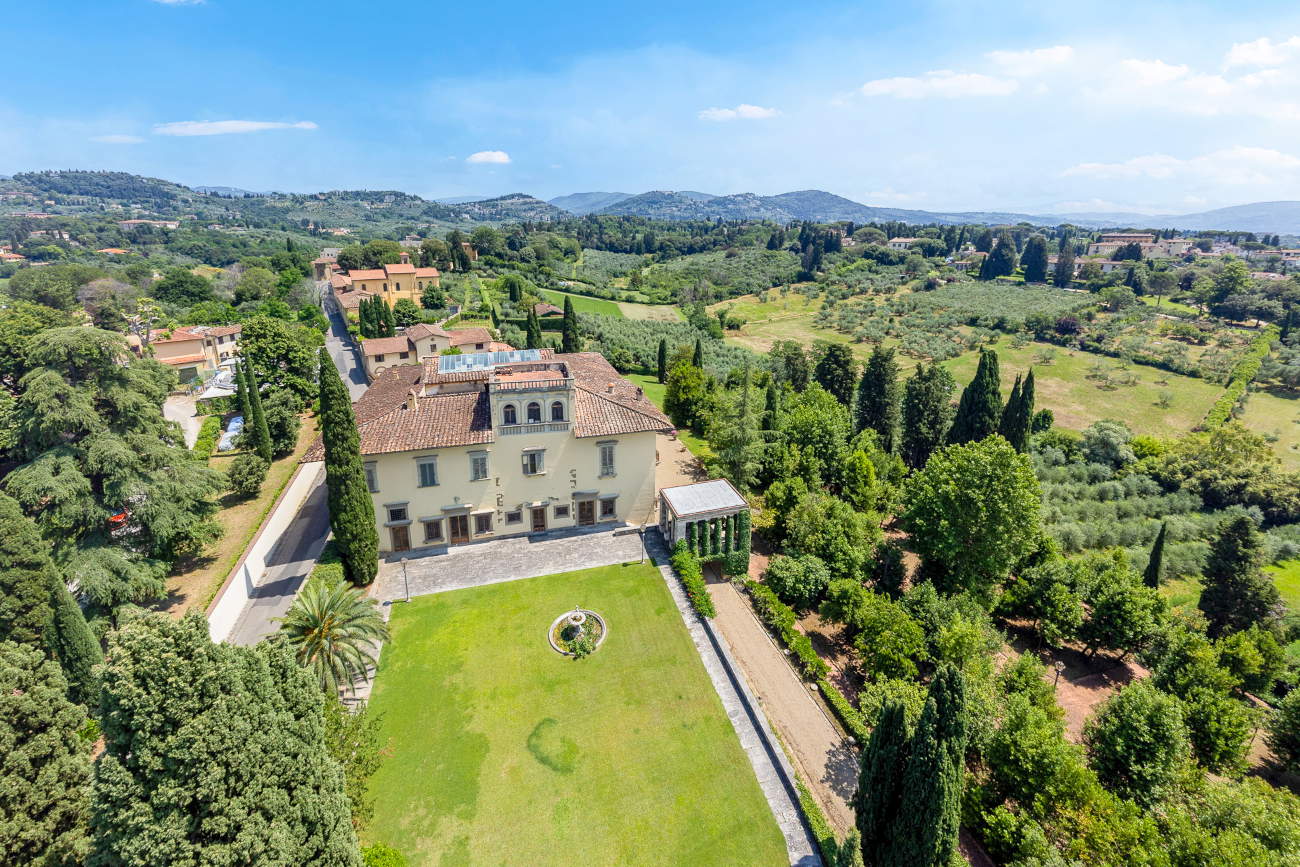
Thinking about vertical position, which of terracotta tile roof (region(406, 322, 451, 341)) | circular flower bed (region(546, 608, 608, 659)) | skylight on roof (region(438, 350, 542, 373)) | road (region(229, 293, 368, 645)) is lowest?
circular flower bed (region(546, 608, 608, 659))

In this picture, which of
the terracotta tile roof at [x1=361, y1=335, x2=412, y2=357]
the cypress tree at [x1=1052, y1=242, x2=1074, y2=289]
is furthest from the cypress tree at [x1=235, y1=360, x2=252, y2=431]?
the cypress tree at [x1=1052, y1=242, x2=1074, y2=289]

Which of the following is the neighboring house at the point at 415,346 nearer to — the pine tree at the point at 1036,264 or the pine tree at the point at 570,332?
the pine tree at the point at 570,332

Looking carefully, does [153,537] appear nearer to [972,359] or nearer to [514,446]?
[514,446]

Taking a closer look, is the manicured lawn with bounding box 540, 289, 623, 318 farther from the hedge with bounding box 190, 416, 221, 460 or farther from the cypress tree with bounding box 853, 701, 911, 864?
the cypress tree with bounding box 853, 701, 911, 864

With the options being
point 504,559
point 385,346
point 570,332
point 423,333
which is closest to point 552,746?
point 504,559

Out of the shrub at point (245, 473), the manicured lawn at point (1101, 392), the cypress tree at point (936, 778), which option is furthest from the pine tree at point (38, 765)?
the manicured lawn at point (1101, 392)

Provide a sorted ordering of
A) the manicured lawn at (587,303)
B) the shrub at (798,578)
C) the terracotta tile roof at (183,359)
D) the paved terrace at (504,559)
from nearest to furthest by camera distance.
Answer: the shrub at (798,578) → the paved terrace at (504,559) → the terracotta tile roof at (183,359) → the manicured lawn at (587,303)
